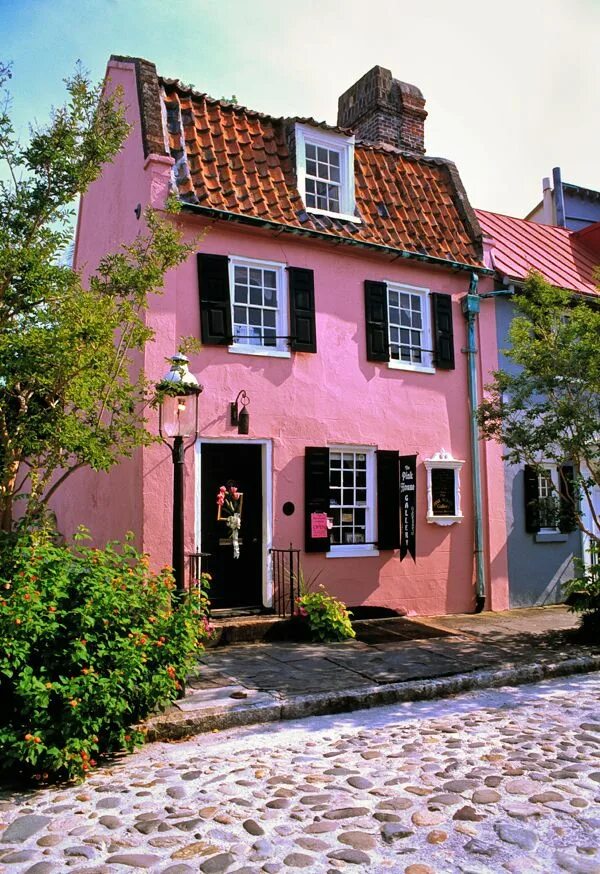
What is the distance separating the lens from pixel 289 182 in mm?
11328

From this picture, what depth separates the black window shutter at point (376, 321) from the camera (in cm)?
1148

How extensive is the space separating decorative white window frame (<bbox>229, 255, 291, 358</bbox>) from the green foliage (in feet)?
11.6

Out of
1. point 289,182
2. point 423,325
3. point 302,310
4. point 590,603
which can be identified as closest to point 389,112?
point 289,182

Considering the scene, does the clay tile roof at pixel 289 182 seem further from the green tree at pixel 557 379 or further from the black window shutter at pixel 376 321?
the green tree at pixel 557 379

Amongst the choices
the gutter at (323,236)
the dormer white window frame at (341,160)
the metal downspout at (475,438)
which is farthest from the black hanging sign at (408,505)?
the dormer white window frame at (341,160)

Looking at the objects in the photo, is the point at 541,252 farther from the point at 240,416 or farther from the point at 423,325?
the point at 240,416

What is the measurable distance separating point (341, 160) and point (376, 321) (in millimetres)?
2811

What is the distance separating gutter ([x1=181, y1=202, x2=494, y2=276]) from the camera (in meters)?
9.94

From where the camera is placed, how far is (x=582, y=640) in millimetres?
9500

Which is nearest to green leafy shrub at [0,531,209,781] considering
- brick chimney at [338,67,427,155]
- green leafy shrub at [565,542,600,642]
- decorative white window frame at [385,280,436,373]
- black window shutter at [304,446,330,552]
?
black window shutter at [304,446,330,552]

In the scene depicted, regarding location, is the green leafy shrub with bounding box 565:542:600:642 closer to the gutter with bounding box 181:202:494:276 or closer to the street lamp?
the gutter with bounding box 181:202:494:276

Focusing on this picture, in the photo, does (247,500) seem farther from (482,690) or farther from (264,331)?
(482,690)

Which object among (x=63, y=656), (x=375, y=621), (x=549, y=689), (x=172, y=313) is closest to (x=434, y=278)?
(x=172, y=313)

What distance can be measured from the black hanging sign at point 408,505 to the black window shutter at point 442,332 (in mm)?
1912
